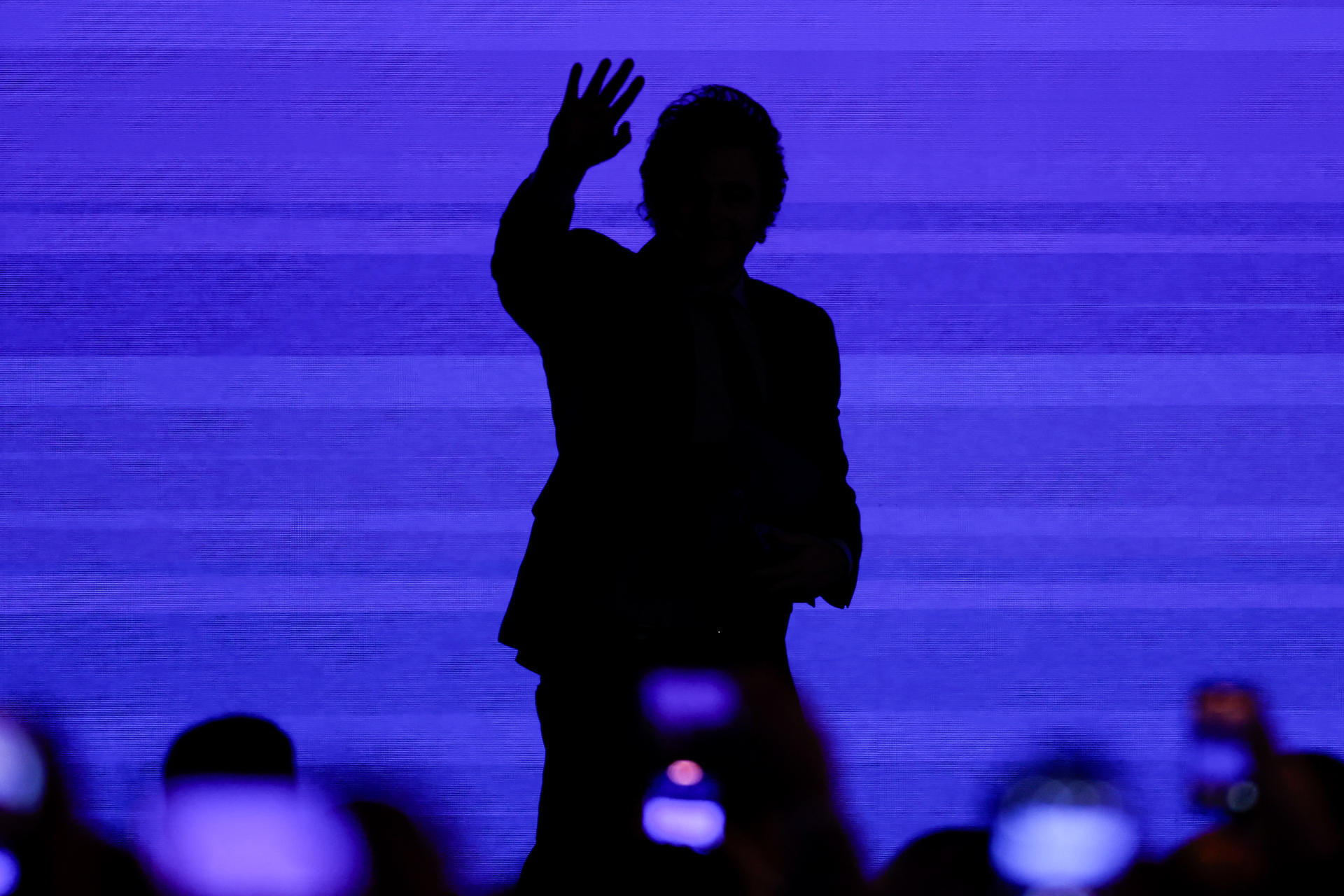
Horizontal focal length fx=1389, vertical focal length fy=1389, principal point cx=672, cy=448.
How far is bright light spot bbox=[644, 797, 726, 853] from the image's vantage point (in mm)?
1017

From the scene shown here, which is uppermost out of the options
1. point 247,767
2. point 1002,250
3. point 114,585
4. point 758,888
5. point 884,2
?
point 884,2

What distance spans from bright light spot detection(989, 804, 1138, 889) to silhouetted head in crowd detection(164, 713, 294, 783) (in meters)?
0.51

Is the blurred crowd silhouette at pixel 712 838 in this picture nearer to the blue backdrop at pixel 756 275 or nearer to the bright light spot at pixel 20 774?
the bright light spot at pixel 20 774

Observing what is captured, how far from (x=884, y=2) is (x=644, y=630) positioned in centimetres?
157

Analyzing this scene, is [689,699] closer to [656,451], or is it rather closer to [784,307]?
[656,451]

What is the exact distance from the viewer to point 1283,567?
2.33m

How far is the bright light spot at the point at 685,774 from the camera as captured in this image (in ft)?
3.46

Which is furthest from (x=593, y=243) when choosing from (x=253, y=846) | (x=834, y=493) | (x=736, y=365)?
(x=253, y=846)

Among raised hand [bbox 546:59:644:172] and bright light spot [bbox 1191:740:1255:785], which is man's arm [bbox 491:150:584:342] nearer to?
raised hand [bbox 546:59:644:172]

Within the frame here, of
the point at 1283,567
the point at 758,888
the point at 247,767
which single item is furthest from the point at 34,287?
the point at 1283,567

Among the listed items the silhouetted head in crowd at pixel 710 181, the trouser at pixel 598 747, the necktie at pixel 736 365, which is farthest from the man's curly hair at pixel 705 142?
the trouser at pixel 598 747

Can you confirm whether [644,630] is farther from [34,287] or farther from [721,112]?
[34,287]

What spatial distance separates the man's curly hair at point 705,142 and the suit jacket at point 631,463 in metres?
0.05

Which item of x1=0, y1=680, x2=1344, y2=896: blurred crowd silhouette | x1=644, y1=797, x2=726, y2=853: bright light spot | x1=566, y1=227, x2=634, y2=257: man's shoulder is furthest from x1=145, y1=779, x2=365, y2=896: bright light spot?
x1=566, y1=227, x2=634, y2=257: man's shoulder
